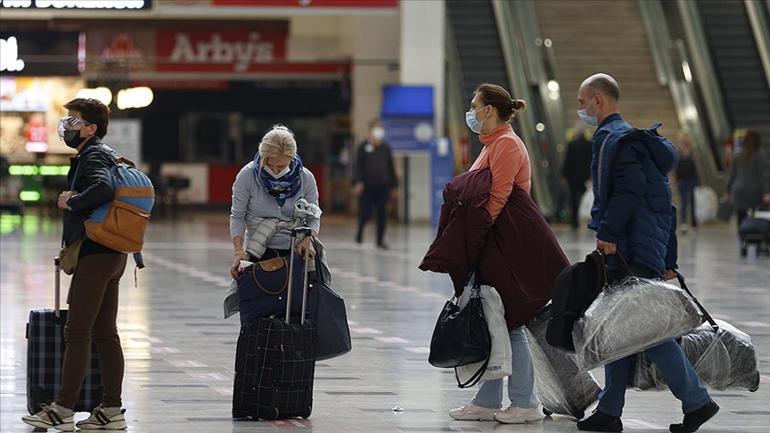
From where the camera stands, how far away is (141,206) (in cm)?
771

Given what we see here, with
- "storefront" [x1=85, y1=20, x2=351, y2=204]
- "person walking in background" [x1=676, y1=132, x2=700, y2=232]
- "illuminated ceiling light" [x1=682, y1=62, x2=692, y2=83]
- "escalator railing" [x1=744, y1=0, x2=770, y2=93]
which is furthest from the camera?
"storefront" [x1=85, y1=20, x2=351, y2=204]

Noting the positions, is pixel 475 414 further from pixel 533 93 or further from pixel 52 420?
pixel 533 93

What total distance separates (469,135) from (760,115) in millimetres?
5275

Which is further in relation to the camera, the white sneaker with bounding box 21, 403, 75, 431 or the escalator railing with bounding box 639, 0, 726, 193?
the escalator railing with bounding box 639, 0, 726, 193

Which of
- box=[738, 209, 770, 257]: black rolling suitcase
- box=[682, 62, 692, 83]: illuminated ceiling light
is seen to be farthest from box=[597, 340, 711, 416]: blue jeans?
box=[682, 62, 692, 83]: illuminated ceiling light

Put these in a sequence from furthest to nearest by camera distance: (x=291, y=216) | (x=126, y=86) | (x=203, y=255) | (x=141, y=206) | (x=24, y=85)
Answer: (x=24, y=85) < (x=126, y=86) < (x=203, y=255) < (x=291, y=216) < (x=141, y=206)

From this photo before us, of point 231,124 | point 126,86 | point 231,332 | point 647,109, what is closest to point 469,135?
point 647,109

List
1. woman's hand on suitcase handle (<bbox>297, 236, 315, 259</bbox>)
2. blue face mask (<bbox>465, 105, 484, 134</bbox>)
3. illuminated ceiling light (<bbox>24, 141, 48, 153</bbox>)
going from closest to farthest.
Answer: woman's hand on suitcase handle (<bbox>297, 236, 315, 259</bbox>) < blue face mask (<bbox>465, 105, 484, 134</bbox>) < illuminated ceiling light (<bbox>24, 141, 48, 153</bbox>)

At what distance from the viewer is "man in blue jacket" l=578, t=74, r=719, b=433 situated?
304 inches

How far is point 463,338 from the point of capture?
7.90 metres

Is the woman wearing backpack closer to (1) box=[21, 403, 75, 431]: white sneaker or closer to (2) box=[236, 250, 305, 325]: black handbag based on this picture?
(1) box=[21, 403, 75, 431]: white sneaker

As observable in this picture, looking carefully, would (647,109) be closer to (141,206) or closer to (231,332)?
(231,332)

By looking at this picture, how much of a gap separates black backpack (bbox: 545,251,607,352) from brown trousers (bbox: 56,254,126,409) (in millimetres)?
1984

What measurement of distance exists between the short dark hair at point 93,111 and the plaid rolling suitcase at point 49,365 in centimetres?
64
